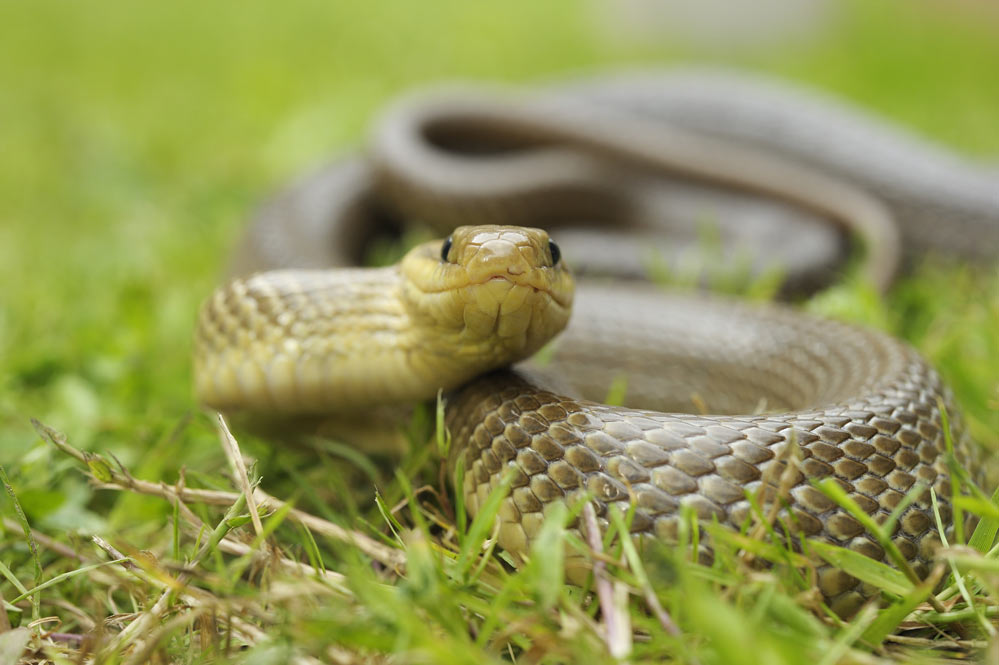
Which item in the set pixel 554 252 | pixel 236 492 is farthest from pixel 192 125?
pixel 554 252

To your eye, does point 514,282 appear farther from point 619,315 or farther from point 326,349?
point 619,315

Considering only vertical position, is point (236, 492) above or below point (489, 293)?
below

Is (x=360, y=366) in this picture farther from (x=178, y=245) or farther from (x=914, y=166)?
(x=914, y=166)

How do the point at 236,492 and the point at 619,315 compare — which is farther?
the point at 619,315

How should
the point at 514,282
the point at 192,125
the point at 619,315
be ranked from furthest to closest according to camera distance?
the point at 192,125 < the point at 619,315 < the point at 514,282

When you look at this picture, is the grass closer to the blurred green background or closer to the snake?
the blurred green background

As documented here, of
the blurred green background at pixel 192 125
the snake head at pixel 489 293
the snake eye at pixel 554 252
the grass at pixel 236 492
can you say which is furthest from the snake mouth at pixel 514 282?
the blurred green background at pixel 192 125

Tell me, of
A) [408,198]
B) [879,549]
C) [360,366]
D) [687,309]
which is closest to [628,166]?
[408,198]
